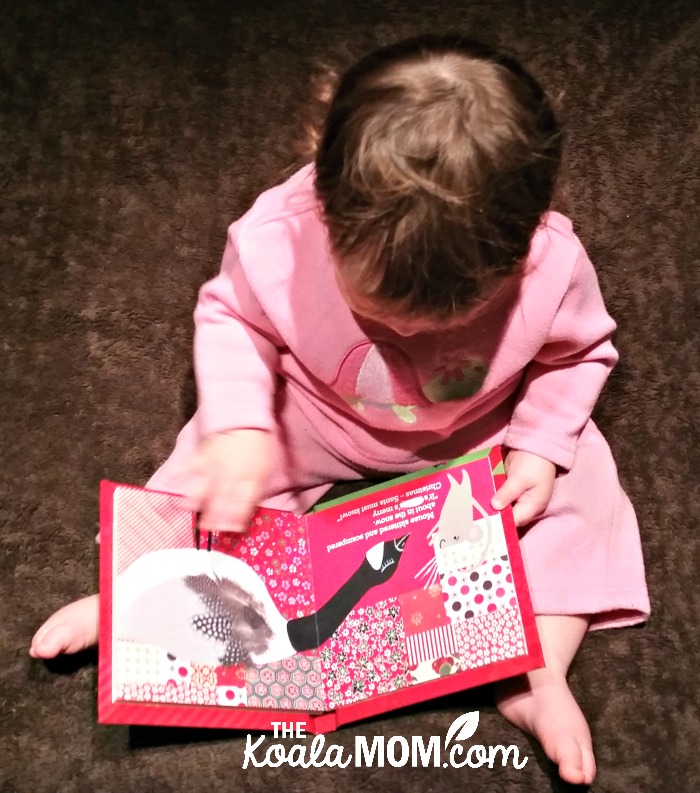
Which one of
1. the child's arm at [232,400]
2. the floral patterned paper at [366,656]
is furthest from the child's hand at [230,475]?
the floral patterned paper at [366,656]

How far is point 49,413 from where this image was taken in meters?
0.91

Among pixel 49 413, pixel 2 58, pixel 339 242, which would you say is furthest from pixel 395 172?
pixel 2 58

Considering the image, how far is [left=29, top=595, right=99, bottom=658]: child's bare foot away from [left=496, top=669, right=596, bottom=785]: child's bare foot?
14.2 inches

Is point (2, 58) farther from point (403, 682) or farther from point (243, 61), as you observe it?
point (403, 682)

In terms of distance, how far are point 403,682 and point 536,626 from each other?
0.12 meters

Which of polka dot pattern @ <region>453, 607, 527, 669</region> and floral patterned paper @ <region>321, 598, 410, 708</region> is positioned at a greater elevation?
polka dot pattern @ <region>453, 607, 527, 669</region>

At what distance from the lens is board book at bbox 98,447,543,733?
0.74 m

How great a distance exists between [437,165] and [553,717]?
498 millimetres

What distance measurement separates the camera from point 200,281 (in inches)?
38.0

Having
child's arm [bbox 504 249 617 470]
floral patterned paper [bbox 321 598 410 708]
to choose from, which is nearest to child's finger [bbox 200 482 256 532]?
floral patterned paper [bbox 321 598 410 708]

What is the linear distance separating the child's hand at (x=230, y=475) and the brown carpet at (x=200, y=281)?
0.15 m

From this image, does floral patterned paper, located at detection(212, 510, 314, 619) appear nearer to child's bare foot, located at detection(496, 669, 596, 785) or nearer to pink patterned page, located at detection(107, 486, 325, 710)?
pink patterned page, located at detection(107, 486, 325, 710)

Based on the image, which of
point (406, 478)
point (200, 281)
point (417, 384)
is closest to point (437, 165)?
point (417, 384)

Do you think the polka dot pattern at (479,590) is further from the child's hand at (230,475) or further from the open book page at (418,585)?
the child's hand at (230,475)
